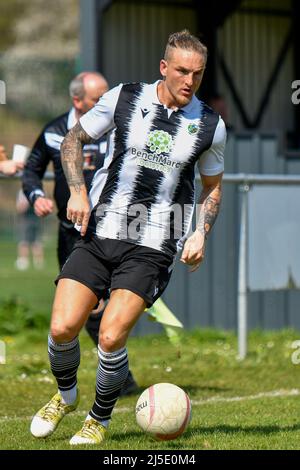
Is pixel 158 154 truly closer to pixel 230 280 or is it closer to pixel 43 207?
pixel 43 207

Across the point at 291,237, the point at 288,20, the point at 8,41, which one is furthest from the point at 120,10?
the point at 8,41

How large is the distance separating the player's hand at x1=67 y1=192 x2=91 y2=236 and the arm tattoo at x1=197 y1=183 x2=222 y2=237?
2.22ft

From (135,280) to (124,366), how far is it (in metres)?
0.52

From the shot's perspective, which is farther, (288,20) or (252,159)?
(288,20)

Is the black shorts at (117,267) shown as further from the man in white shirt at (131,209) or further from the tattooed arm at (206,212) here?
the tattooed arm at (206,212)

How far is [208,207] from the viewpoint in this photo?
6883mm

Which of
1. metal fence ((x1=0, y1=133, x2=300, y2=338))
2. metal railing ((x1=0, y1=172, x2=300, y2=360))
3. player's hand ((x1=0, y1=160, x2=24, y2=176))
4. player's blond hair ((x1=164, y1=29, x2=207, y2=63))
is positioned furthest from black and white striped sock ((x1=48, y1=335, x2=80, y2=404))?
metal fence ((x1=0, y1=133, x2=300, y2=338))

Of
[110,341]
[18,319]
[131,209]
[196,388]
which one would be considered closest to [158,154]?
[131,209]

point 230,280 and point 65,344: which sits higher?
point 65,344

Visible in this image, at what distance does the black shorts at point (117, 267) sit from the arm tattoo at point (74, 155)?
1.23 ft

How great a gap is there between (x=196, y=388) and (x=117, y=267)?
120 inches

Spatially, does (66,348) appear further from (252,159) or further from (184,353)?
(252,159)

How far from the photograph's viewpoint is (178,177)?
671cm
